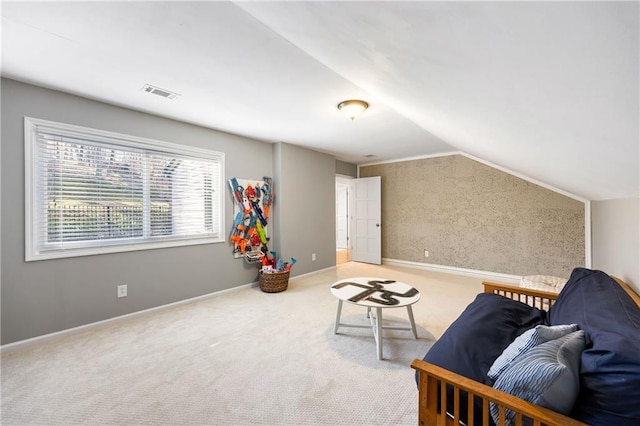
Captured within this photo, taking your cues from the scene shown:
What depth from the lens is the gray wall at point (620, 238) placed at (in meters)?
1.65

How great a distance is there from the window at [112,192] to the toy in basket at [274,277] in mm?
780

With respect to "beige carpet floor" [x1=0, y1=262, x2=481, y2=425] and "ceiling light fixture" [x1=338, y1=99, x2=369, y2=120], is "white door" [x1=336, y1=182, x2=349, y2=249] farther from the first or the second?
"ceiling light fixture" [x1=338, y1=99, x2=369, y2=120]

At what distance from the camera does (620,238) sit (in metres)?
2.00

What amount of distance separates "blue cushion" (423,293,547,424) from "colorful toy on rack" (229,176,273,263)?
3001mm

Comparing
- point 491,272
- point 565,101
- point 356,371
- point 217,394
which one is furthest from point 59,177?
point 491,272

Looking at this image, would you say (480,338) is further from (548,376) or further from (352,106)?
(352,106)

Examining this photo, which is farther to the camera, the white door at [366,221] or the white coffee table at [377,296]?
the white door at [366,221]

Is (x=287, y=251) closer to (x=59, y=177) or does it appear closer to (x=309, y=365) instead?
(x=309, y=365)

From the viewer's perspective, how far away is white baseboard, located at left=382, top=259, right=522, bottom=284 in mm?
4308

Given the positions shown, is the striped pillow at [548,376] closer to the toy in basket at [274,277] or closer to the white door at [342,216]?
the toy in basket at [274,277]

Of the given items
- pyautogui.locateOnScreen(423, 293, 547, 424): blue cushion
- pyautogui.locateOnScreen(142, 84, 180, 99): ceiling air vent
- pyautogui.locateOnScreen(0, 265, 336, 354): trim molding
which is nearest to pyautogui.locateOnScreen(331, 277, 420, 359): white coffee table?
pyautogui.locateOnScreen(423, 293, 547, 424): blue cushion

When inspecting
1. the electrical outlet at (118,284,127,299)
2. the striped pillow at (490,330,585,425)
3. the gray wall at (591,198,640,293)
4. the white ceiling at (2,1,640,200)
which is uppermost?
the white ceiling at (2,1,640,200)

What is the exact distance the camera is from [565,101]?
0.86 m

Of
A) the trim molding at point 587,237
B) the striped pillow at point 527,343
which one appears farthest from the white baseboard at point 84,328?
the trim molding at point 587,237
